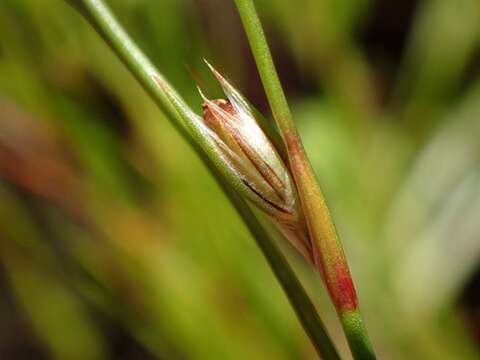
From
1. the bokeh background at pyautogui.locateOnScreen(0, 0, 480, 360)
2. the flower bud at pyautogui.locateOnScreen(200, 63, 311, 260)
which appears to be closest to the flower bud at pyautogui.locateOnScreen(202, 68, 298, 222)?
the flower bud at pyautogui.locateOnScreen(200, 63, 311, 260)

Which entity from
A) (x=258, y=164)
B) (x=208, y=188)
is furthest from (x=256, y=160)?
(x=208, y=188)

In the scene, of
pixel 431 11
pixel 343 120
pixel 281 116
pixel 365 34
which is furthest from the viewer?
pixel 365 34

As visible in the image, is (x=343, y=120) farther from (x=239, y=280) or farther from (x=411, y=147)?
(x=239, y=280)

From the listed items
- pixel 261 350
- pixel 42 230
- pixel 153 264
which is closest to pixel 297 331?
pixel 261 350

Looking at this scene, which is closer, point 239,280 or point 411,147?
point 239,280

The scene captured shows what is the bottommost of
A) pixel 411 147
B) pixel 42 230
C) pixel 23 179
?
pixel 411 147

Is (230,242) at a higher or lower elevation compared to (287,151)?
lower

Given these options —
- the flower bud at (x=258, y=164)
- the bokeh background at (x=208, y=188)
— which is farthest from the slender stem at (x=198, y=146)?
the bokeh background at (x=208, y=188)
